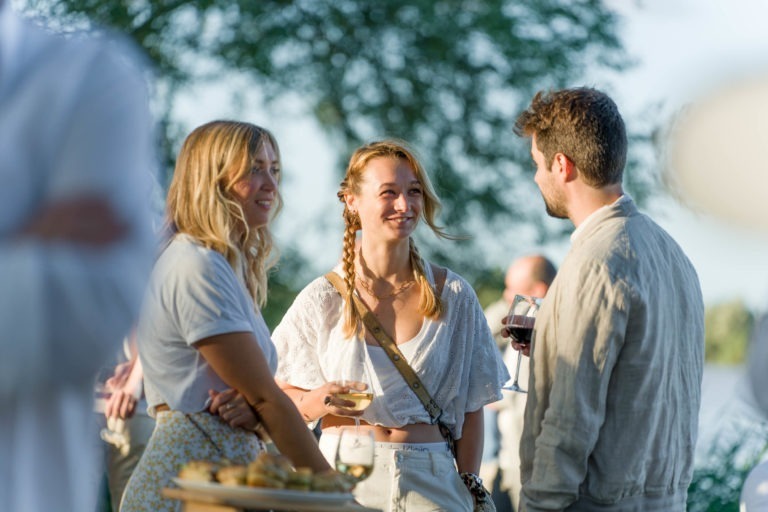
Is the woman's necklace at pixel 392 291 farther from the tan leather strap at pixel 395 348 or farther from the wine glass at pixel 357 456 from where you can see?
the wine glass at pixel 357 456

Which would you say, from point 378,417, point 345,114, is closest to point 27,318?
point 378,417

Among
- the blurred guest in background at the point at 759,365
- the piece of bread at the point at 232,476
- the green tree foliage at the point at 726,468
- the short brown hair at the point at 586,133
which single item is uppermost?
the short brown hair at the point at 586,133

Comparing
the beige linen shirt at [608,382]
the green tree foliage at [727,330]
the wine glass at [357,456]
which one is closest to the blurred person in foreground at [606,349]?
the beige linen shirt at [608,382]

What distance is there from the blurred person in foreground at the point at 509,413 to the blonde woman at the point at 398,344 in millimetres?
2184

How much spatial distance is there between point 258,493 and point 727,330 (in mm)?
6623

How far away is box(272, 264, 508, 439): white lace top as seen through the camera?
160 inches

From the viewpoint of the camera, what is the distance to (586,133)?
11.1 feet

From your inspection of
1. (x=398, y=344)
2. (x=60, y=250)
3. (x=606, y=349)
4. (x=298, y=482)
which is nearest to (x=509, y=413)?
(x=398, y=344)

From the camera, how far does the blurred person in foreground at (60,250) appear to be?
5.44ft

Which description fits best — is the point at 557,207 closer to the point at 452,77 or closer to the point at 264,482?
the point at 264,482

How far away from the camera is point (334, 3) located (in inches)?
524

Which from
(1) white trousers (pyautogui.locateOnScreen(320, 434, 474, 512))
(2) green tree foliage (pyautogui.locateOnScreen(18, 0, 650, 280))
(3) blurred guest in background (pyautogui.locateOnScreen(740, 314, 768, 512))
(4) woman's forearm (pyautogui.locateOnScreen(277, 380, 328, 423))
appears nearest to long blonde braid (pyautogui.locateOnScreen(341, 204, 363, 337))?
(4) woman's forearm (pyautogui.locateOnScreen(277, 380, 328, 423))

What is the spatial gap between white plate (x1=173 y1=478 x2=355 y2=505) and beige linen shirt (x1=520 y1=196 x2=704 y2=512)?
84cm

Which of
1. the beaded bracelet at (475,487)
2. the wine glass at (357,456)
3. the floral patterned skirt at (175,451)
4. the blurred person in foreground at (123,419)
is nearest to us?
the floral patterned skirt at (175,451)
